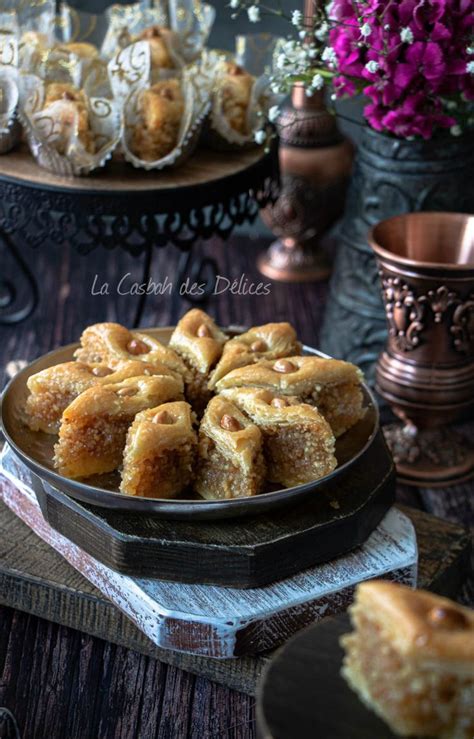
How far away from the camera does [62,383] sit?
4.23ft

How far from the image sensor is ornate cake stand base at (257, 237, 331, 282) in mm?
2652

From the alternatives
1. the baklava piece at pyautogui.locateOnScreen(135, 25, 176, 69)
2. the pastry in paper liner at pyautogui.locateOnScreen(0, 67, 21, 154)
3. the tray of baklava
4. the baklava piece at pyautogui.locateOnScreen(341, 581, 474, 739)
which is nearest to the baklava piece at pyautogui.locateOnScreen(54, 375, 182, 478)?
the tray of baklava

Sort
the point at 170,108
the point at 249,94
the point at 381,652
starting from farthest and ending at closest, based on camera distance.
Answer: the point at 249,94, the point at 170,108, the point at 381,652

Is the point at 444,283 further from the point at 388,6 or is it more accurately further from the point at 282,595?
the point at 282,595

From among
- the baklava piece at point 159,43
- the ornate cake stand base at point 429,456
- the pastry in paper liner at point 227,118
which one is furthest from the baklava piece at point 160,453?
the baklava piece at point 159,43

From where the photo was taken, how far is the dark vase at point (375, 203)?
1879mm

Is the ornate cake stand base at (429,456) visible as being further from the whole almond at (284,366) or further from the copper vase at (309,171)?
the copper vase at (309,171)

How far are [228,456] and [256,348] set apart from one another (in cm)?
26

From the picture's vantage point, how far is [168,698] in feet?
4.01

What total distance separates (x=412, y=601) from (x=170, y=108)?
1.29m

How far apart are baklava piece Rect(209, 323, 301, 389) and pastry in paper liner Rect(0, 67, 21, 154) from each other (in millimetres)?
730

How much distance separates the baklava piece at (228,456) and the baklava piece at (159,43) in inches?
40.8

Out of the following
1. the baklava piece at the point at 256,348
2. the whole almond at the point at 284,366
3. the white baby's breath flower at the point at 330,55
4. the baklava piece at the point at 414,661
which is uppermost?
the white baby's breath flower at the point at 330,55

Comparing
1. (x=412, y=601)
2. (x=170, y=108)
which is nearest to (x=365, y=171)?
(x=170, y=108)
